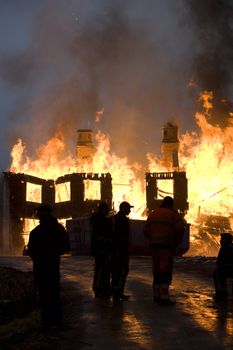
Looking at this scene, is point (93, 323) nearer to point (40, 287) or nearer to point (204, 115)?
point (40, 287)

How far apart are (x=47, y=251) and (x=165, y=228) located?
9.75ft

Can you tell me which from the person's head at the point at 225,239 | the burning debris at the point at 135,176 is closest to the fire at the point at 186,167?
the burning debris at the point at 135,176

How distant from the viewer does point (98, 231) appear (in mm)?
12664

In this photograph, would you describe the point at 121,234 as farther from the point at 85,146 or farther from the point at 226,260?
the point at 85,146

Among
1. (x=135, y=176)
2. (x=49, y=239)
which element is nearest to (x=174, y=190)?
(x=135, y=176)

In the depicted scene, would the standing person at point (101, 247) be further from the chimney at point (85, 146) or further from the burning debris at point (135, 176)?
the chimney at point (85, 146)

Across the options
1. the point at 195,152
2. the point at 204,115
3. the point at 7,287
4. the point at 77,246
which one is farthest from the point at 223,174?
the point at 7,287

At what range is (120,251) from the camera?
12344 millimetres

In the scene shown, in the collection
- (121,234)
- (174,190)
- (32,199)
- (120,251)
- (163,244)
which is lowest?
(120,251)

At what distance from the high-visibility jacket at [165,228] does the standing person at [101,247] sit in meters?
1.48

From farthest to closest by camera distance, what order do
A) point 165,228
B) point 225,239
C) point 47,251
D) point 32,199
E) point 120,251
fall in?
point 32,199
point 225,239
point 120,251
point 165,228
point 47,251

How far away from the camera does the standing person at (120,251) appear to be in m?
12.2

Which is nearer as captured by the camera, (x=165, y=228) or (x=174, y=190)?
(x=165, y=228)

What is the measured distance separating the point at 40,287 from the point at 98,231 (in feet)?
13.0
